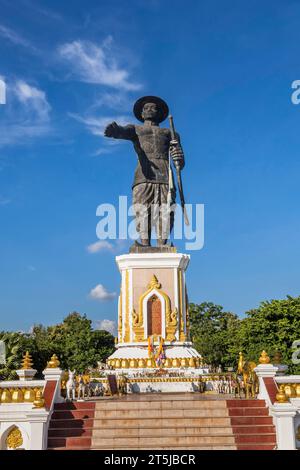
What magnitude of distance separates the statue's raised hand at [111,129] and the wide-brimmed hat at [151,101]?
2311 mm

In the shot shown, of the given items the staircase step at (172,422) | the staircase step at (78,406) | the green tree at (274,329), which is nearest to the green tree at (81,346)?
the green tree at (274,329)

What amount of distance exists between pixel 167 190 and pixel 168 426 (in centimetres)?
1098

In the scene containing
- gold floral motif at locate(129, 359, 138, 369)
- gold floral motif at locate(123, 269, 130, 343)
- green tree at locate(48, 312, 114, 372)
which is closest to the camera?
gold floral motif at locate(129, 359, 138, 369)

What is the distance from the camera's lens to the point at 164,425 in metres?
10.5

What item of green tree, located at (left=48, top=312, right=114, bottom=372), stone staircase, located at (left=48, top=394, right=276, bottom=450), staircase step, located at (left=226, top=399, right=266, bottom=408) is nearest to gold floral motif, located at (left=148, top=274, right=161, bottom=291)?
stone staircase, located at (left=48, top=394, right=276, bottom=450)

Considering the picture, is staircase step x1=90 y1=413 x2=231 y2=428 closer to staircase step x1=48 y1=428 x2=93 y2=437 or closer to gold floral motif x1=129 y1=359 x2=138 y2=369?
staircase step x1=48 y1=428 x2=93 y2=437

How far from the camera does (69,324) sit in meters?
44.1

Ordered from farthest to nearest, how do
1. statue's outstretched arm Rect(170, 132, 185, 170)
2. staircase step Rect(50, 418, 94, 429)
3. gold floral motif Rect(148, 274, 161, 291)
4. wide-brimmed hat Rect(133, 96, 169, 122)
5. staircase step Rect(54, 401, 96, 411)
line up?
wide-brimmed hat Rect(133, 96, 169, 122)
statue's outstretched arm Rect(170, 132, 185, 170)
gold floral motif Rect(148, 274, 161, 291)
staircase step Rect(54, 401, 96, 411)
staircase step Rect(50, 418, 94, 429)

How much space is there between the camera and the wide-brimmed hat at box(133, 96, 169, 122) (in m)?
21.0

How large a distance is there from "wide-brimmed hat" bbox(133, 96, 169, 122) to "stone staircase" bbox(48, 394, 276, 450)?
1319 cm

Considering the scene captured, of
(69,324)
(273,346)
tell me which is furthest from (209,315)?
(273,346)

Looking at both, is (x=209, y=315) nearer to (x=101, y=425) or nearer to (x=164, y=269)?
(x=164, y=269)

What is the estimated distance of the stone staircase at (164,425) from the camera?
10.1 m
